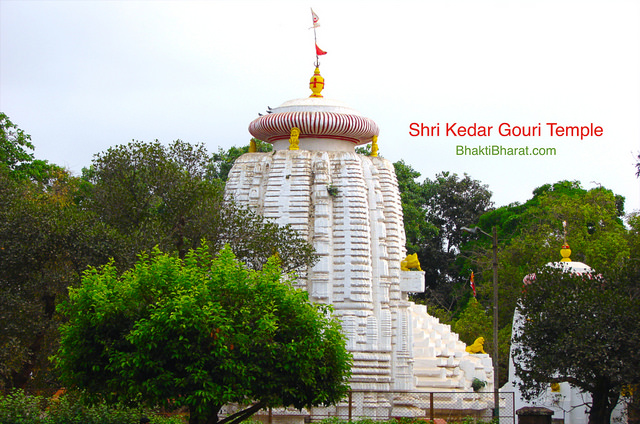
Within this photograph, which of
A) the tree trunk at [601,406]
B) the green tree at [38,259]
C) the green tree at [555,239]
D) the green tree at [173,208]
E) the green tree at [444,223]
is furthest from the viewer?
the green tree at [444,223]

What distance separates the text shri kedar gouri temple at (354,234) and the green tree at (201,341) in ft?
28.9

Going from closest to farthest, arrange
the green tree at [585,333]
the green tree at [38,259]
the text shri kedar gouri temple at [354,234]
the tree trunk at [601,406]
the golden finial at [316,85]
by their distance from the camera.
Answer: the green tree at [585,333], the tree trunk at [601,406], the green tree at [38,259], the text shri kedar gouri temple at [354,234], the golden finial at [316,85]

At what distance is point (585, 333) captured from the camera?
722 inches

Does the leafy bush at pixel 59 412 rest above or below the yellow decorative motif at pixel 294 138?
below

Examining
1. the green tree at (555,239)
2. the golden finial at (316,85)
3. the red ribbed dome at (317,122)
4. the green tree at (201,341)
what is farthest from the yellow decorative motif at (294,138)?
the green tree at (555,239)

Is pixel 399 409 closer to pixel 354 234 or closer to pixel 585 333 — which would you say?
pixel 354 234

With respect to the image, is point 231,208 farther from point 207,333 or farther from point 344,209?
point 207,333

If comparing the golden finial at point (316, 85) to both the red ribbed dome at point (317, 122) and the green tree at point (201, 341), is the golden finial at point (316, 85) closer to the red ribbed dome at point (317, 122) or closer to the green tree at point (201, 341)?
the red ribbed dome at point (317, 122)

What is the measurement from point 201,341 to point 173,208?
340 inches

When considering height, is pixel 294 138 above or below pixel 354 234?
above

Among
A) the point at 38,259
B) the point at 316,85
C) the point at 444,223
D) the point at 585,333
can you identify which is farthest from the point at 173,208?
the point at 444,223

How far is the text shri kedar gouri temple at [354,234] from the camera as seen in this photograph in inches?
943

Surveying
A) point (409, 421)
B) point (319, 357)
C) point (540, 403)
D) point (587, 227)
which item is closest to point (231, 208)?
point (409, 421)

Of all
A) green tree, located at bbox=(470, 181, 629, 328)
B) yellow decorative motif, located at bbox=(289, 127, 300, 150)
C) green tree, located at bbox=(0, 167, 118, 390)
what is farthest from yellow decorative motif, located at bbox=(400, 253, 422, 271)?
green tree, located at bbox=(0, 167, 118, 390)
